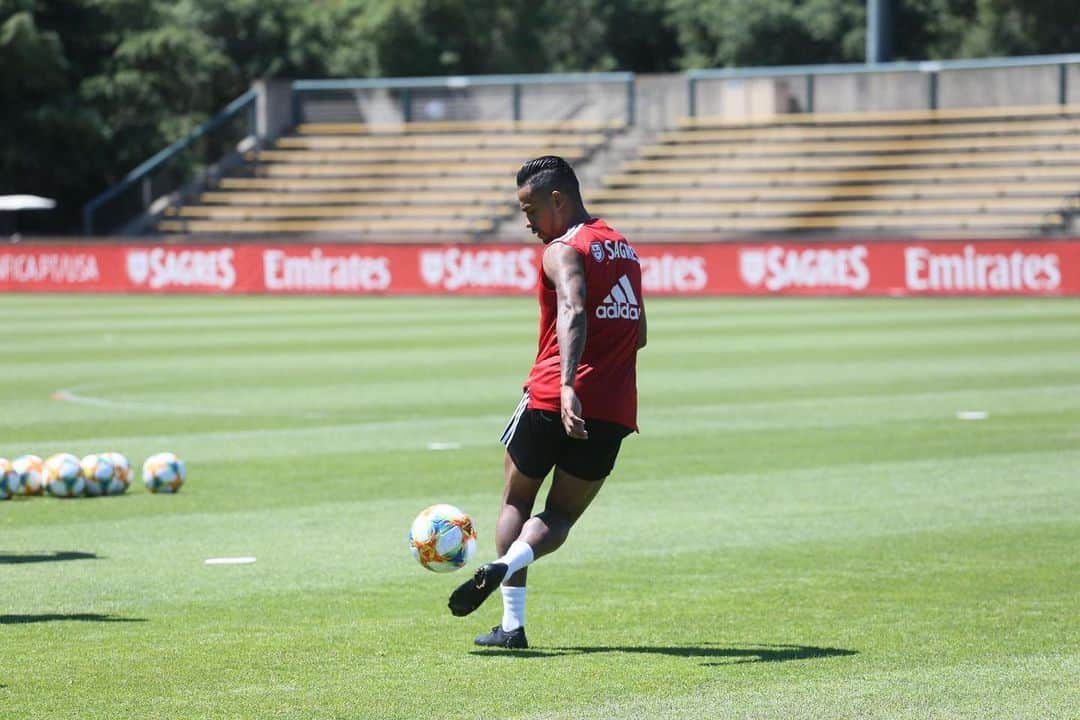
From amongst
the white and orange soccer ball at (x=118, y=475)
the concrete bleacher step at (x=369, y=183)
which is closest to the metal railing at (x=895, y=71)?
the concrete bleacher step at (x=369, y=183)

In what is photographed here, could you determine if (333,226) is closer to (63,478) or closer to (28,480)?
(28,480)

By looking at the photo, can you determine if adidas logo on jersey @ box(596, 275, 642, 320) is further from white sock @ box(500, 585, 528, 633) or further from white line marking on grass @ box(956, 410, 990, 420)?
white line marking on grass @ box(956, 410, 990, 420)

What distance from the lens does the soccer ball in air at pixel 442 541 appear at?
8.38m

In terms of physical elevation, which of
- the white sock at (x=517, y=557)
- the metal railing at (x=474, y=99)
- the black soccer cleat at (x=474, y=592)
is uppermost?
the metal railing at (x=474, y=99)

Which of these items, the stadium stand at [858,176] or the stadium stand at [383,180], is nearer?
the stadium stand at [858,176]

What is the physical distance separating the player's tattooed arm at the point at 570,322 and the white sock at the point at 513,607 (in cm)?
81

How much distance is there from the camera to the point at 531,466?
27.5 ft

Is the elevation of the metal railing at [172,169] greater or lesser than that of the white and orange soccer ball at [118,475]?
greater

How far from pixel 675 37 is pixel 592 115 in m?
23.6

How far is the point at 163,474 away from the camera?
44.7 ft

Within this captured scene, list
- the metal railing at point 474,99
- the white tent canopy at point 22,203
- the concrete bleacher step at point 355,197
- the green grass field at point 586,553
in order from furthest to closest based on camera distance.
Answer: the metal railing at point 474,99
the white tent canopy at point 22,203
the concrete bleacher step at point 355,197
the green grass field at point 586,553

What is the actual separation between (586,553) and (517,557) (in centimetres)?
307

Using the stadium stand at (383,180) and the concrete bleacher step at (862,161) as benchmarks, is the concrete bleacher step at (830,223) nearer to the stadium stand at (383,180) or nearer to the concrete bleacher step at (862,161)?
the concrete bleacher step at (862,161)

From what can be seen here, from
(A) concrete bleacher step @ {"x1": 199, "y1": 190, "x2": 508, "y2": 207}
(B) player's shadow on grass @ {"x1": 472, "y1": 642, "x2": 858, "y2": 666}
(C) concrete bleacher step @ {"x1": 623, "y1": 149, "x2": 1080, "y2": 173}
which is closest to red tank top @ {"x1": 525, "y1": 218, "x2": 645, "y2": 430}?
(B) player's shadow on grass @ {"x1": 472, "y1": 642, "x2": 858, "y2": 666}
